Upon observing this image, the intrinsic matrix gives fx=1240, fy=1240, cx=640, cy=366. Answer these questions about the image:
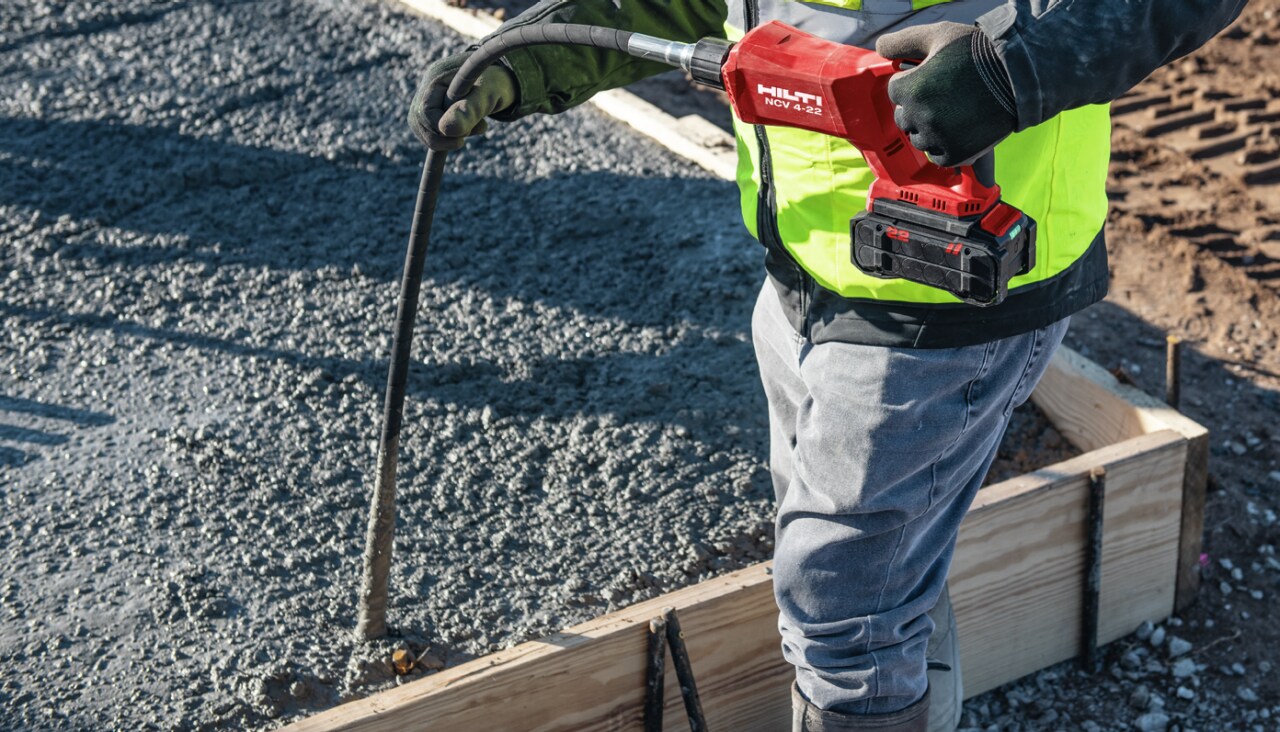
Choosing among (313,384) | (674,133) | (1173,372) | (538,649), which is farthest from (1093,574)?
(674,133)

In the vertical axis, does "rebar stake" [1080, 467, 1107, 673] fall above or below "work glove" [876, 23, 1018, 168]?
below

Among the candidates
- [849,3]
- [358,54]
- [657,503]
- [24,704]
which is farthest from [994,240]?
[358,54]

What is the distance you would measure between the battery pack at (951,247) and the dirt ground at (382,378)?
1138 mm

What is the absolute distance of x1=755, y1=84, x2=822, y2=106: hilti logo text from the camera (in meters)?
1.58

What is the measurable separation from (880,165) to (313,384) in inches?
73.9

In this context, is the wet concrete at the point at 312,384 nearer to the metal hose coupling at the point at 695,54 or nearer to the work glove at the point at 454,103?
the work glove at the point at 454,103

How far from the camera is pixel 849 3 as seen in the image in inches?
64.9

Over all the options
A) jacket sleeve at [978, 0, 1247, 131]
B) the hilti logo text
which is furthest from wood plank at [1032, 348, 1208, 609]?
the hilti logo text

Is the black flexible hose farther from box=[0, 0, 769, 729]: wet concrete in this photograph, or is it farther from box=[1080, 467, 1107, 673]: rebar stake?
box=[1080, 467, 1107, 673]: rebar stake

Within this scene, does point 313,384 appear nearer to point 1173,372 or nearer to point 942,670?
point 942,670

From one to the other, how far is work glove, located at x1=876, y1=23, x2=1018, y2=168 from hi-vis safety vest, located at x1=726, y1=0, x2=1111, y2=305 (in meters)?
0.14

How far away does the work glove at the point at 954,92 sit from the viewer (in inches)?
58.0

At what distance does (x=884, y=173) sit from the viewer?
1.64 m

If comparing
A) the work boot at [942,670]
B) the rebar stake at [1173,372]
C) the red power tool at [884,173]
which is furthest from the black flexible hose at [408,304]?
the rebar stake at [1173,372]
